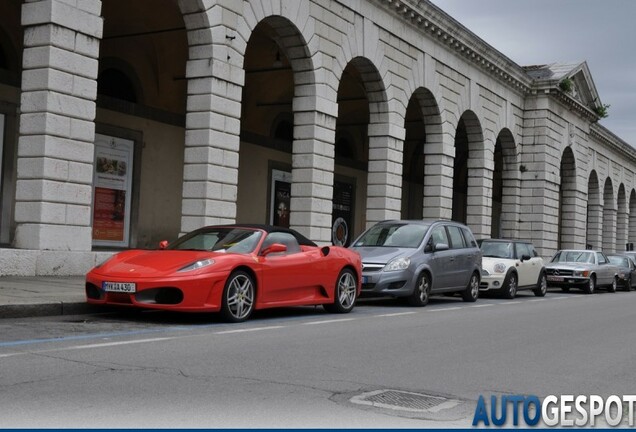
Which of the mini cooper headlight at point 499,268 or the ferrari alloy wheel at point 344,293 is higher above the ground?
the mini cooper headlight at point 499,268

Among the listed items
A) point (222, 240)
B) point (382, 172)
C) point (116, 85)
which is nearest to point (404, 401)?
point (222, 240)

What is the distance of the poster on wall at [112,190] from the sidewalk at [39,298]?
8.97m

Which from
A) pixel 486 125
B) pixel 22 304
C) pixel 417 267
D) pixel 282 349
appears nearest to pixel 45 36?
pixel 22 304

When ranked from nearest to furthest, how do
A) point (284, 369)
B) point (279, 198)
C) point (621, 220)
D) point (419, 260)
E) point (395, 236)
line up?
1. point (284, 369)
2. point (419, 260)
3. point (395, 236)
4. point (279, 198)
5. point (621, 220)

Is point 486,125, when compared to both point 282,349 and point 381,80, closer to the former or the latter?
point 381,80

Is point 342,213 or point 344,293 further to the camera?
point 342,213

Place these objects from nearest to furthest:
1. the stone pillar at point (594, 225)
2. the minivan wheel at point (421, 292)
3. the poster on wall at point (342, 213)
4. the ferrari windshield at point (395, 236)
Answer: the minivan wheel at point (421, 292) < the ferrari windshield at point (395, 236) < the poster on wall at point (342, 213) < the stone pillar at point (594, 225)

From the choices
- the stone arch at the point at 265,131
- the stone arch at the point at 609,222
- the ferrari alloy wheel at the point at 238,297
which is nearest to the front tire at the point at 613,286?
the stone arch at the point at 265,131

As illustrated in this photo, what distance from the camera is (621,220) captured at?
6206 centimetres

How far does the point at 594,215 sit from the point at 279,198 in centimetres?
2972

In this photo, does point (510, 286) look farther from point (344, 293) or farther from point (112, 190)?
point (112, 190)

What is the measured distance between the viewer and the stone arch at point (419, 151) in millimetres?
30203

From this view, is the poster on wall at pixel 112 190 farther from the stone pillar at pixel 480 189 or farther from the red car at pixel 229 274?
the stone pillar at pixel 480 189

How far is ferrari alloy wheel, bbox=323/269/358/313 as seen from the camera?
13.2 meters
